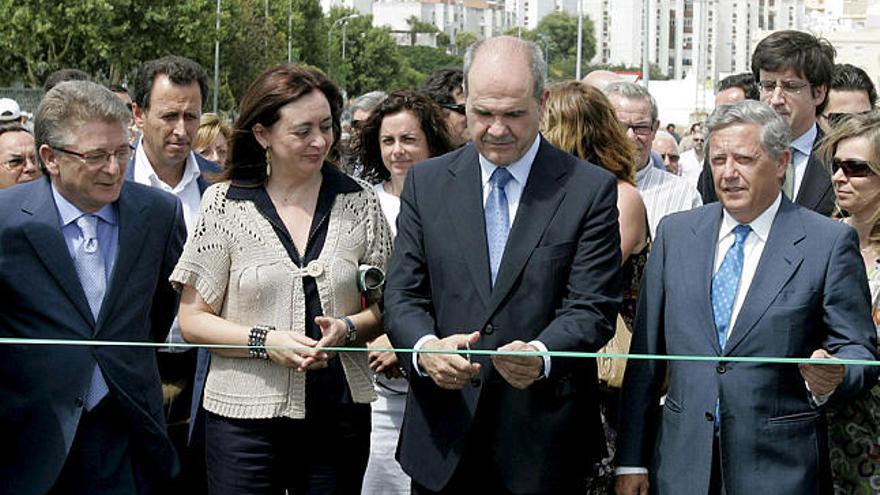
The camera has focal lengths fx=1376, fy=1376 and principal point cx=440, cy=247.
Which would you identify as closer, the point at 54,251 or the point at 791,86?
the point at 54,251

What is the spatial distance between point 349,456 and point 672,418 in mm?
1187

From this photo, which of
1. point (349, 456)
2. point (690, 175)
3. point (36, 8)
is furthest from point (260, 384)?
point (36, 8)

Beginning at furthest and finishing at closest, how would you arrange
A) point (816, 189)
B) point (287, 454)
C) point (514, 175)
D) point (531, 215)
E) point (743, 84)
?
point (743, 84) < point (816, 189) < point (287, 454) < point (514, 175) < point (531, 215)

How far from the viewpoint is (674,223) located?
4914 millimetres

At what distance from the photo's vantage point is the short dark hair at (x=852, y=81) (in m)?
8.41

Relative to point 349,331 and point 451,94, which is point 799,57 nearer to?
point 451,94

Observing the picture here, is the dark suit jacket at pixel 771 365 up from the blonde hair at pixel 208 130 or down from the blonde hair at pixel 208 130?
down

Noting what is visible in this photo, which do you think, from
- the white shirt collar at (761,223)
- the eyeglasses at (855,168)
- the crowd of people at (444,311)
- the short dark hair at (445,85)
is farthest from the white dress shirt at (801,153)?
the short dark hair at (445,85)

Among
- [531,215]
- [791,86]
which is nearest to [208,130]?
[791,86]

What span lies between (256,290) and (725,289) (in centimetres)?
166

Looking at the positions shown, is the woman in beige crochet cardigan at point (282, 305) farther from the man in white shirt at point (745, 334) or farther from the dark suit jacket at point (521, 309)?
the man in white shirt at point (745, 334)

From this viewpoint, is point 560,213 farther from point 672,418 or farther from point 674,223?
point 672,418

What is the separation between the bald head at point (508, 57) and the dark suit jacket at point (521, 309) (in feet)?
0.97

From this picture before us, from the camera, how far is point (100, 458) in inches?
189
